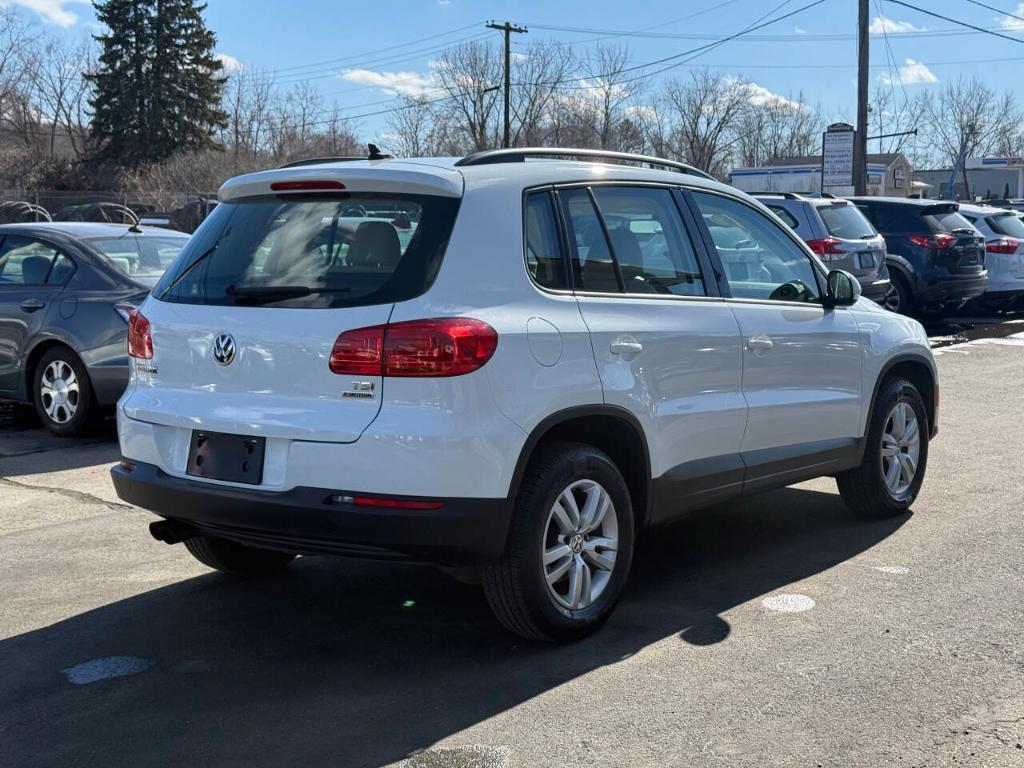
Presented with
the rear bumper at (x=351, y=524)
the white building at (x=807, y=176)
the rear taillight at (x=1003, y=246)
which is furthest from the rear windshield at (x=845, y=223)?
the white building at (x=807, y=176)

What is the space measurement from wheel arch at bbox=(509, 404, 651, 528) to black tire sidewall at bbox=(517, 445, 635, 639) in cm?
10

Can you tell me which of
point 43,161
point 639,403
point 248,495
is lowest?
point 248,495

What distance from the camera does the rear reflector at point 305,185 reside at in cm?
438

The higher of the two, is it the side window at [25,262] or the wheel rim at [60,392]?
the side window at [25,262]

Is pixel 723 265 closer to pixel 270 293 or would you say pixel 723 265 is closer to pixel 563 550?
pixel 563 550

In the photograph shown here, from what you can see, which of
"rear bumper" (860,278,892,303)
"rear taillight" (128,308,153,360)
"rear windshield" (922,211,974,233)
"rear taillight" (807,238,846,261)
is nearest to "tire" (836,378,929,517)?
"rear taillight" (128,308,153,360)

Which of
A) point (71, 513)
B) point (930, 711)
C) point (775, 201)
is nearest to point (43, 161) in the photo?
point (775, 201)

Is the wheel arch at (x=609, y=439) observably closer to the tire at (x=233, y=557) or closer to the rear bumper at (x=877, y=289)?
the tire at (x=233, y=557)

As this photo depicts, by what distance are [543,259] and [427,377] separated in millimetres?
766

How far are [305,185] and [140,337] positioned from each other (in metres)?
0.91

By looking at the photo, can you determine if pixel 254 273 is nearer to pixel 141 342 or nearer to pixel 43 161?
pixel 141 342

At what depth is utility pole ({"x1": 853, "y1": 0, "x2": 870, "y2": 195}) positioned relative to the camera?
26562 mm

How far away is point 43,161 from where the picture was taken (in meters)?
61.4

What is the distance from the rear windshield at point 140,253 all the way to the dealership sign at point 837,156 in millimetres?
23538
